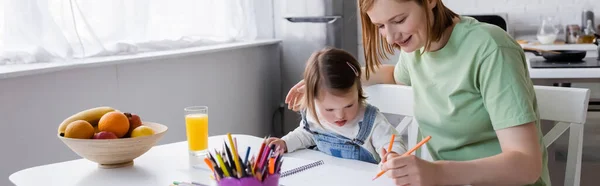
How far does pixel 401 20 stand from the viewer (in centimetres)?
147

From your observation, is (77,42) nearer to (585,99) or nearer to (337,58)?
(337,58)

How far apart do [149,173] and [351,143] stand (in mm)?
527

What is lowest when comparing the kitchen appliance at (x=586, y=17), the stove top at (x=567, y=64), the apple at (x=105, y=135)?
the kitchen appliance at (x=586, y=17)

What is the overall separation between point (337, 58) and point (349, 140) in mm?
219

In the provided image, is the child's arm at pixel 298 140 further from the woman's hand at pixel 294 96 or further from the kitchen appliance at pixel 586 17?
the kitchen appliance at pixel 586 17

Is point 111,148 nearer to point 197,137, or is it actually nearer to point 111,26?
point 197,137

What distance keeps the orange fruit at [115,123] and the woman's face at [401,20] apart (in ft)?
1.90

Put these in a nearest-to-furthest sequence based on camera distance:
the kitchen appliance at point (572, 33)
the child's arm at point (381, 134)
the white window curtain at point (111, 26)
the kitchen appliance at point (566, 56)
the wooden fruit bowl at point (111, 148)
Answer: the wooden fruit bowl at point (111, 148) < the child's arm at point (381, 134) < the white window curtain at point (111, 26) < the kitchen appliance at point (566, 56) < the kitchen appliance at point (572, 33)

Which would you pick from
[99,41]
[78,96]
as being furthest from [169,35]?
[78,96]

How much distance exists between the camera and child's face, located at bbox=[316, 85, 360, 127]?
1.78 m

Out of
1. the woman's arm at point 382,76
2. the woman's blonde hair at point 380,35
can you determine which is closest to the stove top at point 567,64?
the woman's arm at point 382,76

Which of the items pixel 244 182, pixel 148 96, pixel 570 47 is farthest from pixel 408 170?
pixel 570 47

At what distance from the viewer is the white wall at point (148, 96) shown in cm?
227

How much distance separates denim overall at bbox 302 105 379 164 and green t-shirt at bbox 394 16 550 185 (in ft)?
0.47
